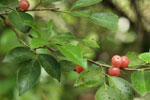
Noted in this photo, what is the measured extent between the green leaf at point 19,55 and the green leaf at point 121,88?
300 mm

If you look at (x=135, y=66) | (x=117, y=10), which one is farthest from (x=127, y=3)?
(x=135, y=66)

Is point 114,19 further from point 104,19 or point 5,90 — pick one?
point 5,90

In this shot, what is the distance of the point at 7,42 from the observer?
195 cm

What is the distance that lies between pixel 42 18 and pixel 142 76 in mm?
2160

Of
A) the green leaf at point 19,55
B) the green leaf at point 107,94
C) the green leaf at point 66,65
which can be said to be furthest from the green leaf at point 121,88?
the green leaf at point 19,55

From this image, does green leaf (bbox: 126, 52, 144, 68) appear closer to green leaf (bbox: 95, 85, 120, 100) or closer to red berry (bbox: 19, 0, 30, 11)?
green leaf (bbox: 95, 85, 120, 100)

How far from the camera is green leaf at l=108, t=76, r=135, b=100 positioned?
847 mm

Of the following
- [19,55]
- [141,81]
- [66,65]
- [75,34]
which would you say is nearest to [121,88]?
[141,81]

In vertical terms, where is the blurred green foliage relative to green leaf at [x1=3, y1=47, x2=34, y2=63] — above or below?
below

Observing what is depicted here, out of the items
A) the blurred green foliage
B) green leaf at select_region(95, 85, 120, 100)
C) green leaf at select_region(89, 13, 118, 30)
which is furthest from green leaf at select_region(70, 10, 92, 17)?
the blurred green foliage

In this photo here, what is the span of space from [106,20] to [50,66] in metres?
0.26

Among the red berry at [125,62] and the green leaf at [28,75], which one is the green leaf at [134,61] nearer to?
the red berry at [125,62]

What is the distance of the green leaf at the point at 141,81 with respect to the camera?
31.8 inches

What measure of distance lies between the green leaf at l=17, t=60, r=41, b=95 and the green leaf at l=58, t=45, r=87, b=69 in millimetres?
222
